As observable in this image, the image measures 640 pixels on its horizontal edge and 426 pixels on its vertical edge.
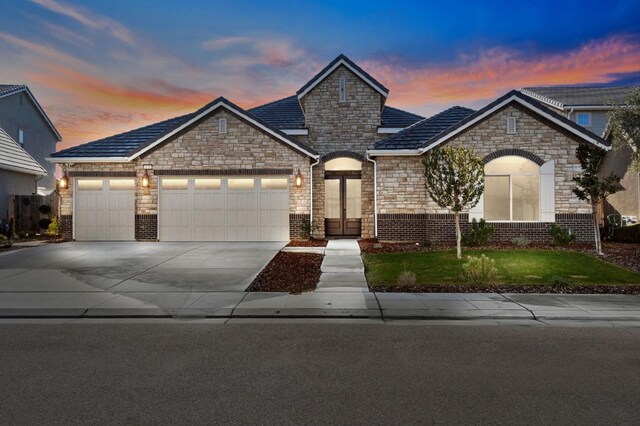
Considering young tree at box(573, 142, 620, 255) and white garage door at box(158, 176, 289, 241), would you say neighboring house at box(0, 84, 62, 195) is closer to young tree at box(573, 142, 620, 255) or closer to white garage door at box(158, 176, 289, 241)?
white garage door at box(158, 176, 289, 241)

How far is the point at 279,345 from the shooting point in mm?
5734

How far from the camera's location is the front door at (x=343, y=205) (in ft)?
63.8

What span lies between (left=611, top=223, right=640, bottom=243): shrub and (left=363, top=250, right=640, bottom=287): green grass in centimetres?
500

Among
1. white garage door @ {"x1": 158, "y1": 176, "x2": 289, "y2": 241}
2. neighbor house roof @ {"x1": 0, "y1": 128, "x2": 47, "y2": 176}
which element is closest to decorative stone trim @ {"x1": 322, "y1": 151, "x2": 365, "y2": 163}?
white garage door @ {"x1": 158, "y1": 176, "x2": 289, "y2": 241}

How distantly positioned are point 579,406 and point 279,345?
11.3 feet

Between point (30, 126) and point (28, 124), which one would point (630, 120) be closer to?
point (28, 124)

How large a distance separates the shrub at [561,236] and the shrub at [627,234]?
2598 millimetres

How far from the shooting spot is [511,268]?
1122cm

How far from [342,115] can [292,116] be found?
3.10 meters

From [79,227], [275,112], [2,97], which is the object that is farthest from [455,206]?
[2,97]

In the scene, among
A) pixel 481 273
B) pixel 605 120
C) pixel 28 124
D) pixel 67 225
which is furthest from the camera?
pixel 605 120

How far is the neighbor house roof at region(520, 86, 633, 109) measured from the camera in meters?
31.4

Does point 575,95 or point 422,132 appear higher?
point 575,95

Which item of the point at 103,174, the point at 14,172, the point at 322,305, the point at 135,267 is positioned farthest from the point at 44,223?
the point at 322,305
